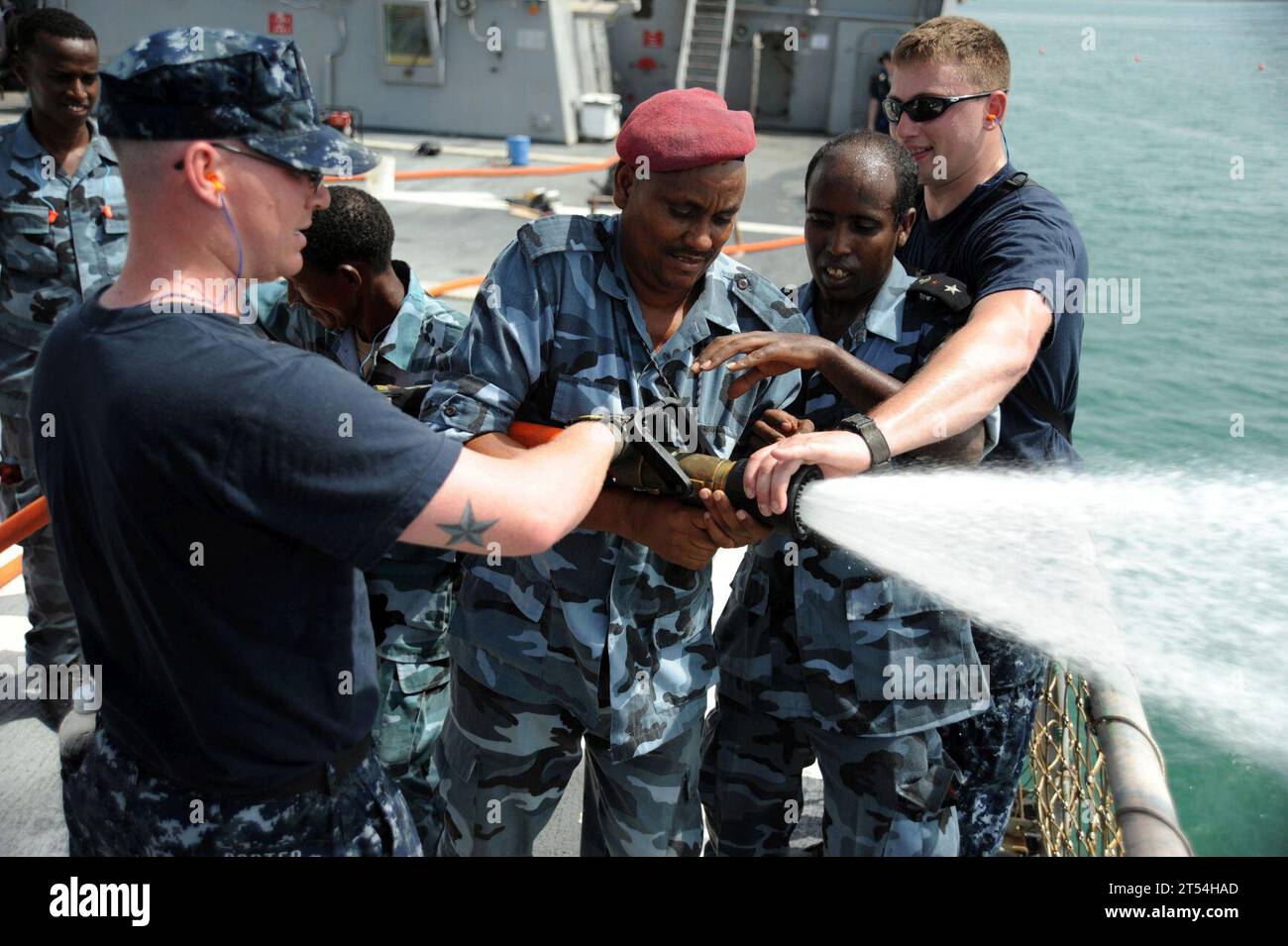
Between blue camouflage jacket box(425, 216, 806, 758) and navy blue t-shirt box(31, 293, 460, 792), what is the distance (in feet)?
2.31

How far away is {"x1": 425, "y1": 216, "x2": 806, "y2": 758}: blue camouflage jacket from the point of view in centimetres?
279

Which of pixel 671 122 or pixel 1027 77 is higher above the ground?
pixel 1027 77

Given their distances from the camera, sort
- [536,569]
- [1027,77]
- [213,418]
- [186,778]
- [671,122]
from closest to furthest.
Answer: [213,418]
[186,778]
[671,122]
[536,569]
[1027,77]

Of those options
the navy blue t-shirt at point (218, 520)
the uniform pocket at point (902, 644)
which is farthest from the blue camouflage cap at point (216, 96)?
the uniform pocket at point (902, 644)

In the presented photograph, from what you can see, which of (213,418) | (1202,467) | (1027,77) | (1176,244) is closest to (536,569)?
(213,418)

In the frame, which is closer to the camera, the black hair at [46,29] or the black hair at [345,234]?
the black hair at [345,234]

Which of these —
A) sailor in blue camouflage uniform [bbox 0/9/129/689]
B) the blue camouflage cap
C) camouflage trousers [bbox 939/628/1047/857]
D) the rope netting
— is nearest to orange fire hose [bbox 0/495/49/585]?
sailor in blue camouflage uniform [bbox 0/9/129/689]

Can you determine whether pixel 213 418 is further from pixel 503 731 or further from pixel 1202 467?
pixel 1202 467

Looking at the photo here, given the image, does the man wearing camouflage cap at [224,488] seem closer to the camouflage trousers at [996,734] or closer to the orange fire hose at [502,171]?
the camouflage trousers at [996,734]

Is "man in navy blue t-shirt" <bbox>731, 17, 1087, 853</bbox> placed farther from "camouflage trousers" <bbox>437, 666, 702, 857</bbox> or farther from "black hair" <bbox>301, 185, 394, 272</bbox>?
"black hair" <bbox>301, 185, 394, 272</bbox>

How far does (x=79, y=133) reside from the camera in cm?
488

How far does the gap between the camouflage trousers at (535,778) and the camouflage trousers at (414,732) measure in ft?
1.58

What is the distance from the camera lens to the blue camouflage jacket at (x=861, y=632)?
119 inches

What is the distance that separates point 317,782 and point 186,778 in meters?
0.23
